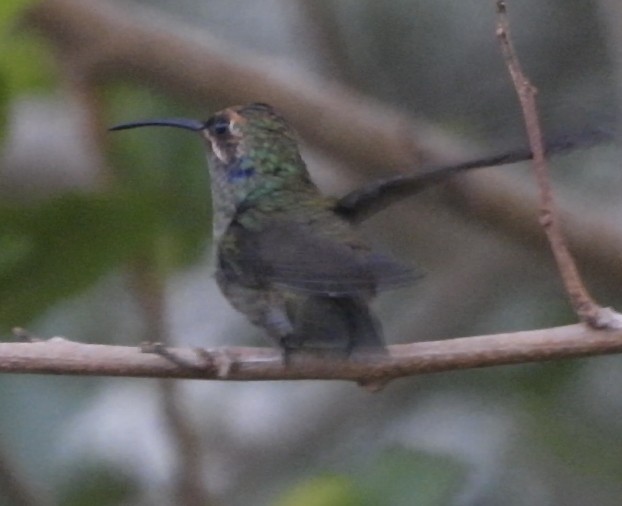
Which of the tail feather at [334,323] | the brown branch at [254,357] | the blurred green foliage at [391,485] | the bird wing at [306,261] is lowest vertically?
the blurred green foliage at [391,485]

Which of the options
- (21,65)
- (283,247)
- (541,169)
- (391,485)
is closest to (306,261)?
(283,247)

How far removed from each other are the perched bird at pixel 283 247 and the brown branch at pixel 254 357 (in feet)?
0.32

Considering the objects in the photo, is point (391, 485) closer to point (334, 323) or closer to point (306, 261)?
point (334, 323)

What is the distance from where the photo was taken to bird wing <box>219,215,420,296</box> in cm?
147

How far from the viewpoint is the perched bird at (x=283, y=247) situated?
61.3 inches

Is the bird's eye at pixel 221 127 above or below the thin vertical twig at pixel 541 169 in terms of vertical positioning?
below

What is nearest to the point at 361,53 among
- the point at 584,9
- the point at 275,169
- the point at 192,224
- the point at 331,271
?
the point at 584,9

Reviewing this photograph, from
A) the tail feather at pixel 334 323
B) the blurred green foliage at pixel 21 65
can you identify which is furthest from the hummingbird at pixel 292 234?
the blurred green foliage at pixel 21 65

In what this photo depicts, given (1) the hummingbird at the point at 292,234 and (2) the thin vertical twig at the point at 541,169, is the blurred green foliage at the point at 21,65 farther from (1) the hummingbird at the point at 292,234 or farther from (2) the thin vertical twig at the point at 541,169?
(2) the thin vertical twig at the point at 541,169

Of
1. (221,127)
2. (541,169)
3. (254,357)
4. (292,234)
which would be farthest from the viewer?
(221,127)

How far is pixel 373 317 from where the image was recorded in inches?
69.9

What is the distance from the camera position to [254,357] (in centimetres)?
160

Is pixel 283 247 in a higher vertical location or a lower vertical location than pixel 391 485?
higher

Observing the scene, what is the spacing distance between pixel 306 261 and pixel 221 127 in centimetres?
49
